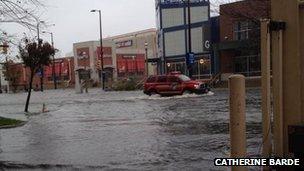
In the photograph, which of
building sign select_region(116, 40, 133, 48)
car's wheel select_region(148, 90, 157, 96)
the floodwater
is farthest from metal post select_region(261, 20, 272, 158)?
building sign select_region(116, 40, 133, 48)

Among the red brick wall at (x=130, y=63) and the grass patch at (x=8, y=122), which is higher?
the red brick wall at (x=130, y=63)

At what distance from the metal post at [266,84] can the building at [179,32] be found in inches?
2339

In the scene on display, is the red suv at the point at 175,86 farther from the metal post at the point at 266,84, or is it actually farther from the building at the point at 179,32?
the metal post at the point at 266,84

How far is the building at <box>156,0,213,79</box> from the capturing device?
223ft

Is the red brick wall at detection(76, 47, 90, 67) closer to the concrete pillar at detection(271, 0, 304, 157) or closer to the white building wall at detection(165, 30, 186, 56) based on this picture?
the white building wall at detection(165, 30, 186, 56)

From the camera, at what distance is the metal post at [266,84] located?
7207mm

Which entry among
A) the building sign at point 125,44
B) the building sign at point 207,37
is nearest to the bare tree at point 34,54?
the building sign at point 207,37

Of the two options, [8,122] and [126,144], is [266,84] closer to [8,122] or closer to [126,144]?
[126,144]

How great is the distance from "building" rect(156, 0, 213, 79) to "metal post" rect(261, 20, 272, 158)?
5940cm

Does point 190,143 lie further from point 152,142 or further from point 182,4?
point 182,4

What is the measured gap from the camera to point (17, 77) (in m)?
103

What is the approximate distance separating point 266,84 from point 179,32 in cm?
6446

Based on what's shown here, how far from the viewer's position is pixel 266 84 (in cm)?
732

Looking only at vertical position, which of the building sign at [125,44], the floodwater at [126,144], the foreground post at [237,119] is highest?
the building sign at [125,44]
